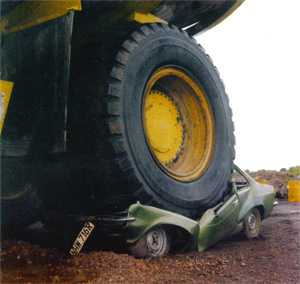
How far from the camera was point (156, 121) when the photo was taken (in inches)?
141

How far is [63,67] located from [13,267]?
3.62 feet

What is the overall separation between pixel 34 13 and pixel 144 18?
0.90 meters

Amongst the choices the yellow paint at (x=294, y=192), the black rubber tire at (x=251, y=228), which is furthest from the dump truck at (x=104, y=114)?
the yellow paint at (x=294, y=192)

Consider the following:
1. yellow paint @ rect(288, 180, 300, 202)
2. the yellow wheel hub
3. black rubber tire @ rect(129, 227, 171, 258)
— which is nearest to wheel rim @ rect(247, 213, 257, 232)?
the yellow wheel hub

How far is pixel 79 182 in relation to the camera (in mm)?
3217

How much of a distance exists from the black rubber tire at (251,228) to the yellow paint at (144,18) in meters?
1.62

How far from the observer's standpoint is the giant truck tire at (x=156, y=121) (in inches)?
122

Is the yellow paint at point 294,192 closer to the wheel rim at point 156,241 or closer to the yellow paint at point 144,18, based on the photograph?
the yellow paint at point 144,18

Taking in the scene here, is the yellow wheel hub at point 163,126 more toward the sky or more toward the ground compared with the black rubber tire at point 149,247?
more toward the sky

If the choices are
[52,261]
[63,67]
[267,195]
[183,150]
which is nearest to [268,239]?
[267,195]

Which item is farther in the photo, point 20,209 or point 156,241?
point 20,209

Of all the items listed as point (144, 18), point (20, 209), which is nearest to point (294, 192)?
point (144, 18)

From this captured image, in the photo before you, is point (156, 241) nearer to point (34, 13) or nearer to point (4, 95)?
point (4, 95)

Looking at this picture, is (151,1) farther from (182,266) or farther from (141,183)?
(182,266)
